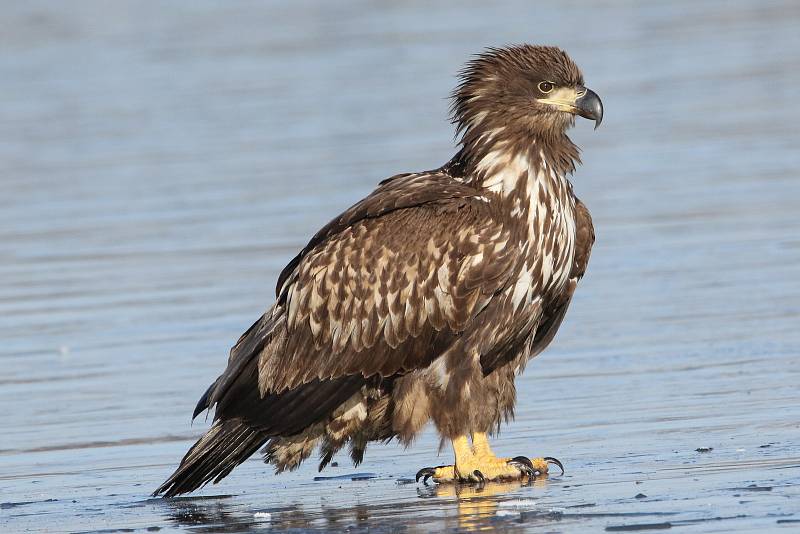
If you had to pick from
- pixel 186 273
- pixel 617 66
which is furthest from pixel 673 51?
pixel 186 273

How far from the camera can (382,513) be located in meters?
8.66

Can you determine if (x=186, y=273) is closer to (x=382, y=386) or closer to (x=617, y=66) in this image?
(x=382, y=386)

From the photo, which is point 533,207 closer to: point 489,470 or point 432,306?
point 432,306

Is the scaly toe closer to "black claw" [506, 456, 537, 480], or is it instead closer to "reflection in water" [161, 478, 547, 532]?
"reflection in water" [161, 478, 547, 532]

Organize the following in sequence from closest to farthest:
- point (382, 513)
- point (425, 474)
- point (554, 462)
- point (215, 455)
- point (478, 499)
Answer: point (382, 513), point (478, 499), point (554, 462), point (425, 474), point (215, 455)

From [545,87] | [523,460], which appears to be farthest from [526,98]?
[523,460]

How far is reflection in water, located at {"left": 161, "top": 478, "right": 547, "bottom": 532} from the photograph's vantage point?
838 centimetres

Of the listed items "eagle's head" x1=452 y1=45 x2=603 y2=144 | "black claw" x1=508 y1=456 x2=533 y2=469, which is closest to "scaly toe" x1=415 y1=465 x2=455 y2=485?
"black claw" x1=508 y1=456 x2=533 y2=469

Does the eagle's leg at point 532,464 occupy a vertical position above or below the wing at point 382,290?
below

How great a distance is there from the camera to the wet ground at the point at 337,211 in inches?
357

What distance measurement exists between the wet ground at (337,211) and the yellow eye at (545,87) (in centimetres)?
169

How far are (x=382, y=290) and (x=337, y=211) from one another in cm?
778

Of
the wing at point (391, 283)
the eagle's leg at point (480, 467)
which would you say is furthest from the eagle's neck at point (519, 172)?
the eagle's leg at point (480, 467)

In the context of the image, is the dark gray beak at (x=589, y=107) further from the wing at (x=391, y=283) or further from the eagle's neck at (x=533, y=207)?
the wing at (x=391, y=283)
